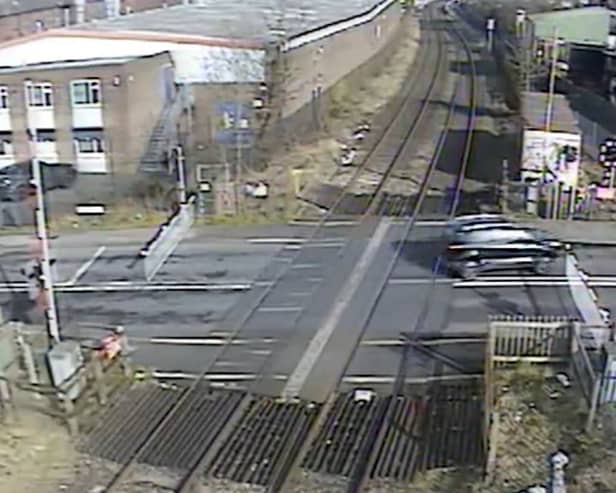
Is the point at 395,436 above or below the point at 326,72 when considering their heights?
below

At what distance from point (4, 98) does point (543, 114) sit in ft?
52.6

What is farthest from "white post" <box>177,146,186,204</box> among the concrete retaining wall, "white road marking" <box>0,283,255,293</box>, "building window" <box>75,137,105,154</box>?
the concrete retaining wall

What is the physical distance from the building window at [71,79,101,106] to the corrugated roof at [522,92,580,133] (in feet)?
40.7

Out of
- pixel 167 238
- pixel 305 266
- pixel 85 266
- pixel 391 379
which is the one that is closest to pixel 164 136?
pixel 167 238

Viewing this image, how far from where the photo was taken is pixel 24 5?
5559cm

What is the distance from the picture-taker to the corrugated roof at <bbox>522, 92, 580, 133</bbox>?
27.0 metres

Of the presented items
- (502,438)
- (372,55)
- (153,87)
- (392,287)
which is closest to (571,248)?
(392,287)

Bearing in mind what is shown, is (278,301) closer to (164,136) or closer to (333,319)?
(333,319)

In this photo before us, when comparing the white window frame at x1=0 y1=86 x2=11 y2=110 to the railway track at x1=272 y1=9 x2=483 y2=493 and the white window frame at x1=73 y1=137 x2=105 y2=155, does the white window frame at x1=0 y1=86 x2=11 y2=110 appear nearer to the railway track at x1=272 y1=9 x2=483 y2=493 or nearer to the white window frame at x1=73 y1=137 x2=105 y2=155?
the white window frame at x1=73 y1=137 x2=105 y2=155

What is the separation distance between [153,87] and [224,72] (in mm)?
3139

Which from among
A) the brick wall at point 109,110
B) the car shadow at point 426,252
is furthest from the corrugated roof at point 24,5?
the car shadow at point 426,252

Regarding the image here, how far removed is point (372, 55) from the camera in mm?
53000

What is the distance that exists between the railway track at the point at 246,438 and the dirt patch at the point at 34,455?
421 mm

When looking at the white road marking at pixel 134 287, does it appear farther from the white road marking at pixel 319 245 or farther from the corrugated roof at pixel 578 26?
the corrugated roof at pixel 578 26
